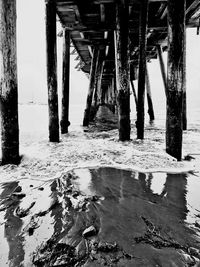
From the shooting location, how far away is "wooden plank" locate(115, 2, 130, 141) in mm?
4309

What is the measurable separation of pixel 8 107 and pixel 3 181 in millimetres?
1084

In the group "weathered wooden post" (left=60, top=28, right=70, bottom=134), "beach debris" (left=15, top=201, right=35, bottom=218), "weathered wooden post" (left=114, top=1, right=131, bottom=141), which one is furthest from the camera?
"weathered wooden post" (left=60, top=28, right=70, bottom=134)

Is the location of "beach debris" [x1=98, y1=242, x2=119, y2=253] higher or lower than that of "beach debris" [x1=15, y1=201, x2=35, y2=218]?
lower

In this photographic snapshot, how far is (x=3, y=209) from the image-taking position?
192 centimetres

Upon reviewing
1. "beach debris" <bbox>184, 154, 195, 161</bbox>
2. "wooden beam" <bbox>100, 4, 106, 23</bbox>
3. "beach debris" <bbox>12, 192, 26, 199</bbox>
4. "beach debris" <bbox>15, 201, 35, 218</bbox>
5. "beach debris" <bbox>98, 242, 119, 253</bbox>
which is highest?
"wooden beam" <bbox>100, 4, 106, 23</bbox>

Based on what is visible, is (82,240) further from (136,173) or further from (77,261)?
(136,173)

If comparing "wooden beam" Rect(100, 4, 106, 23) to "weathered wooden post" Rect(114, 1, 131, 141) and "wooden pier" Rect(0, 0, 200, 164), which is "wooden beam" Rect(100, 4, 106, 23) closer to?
"wooden pier" Rect(0, 0, 200, 164)

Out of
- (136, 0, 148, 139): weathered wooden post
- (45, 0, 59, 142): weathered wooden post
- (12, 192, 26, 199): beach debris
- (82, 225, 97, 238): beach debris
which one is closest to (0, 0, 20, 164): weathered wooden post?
(12, 192, 26, 199): beach debris

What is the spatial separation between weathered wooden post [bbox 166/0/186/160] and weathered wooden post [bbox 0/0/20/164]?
2167mm

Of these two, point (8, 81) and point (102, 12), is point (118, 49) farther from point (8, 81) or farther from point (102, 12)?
point (8, 81)

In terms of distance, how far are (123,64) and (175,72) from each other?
1.44 metres

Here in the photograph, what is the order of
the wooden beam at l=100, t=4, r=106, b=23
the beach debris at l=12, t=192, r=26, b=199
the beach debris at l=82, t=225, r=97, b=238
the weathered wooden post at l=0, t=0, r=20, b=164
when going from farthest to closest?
1. the wooden beam at l=100, t=4, r=106, b=23
2. the weathered wooden post at l=0, t=0, r=20, b=164
3. the beach debris at l=12, t=192, r=26, b=199
4. the beach debris at l=82, t=225, r=97, b=238

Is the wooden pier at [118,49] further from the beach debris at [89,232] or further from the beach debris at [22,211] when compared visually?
the beach debris at [89,232]

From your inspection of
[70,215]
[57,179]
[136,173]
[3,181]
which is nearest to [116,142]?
[136,173]
